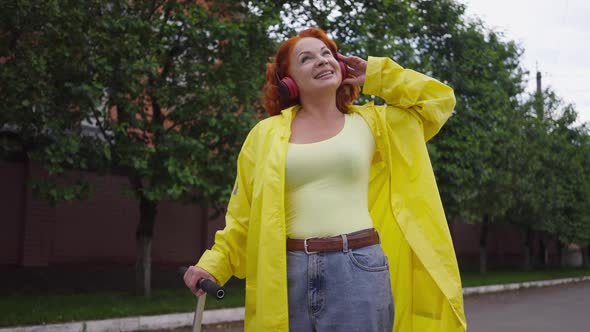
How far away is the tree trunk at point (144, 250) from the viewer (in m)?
10.6

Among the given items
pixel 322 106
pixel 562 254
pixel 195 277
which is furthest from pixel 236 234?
pixel 562 254

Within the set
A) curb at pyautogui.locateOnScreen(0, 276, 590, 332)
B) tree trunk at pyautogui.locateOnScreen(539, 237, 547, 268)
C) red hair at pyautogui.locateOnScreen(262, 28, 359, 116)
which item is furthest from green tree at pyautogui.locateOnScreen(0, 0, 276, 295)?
tree trunk at pyautogui.locateOnScreen(539, 237, 547, 268)

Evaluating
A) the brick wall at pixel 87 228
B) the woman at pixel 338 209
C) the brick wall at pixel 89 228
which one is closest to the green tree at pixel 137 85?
the brick wall at pixel 89 228

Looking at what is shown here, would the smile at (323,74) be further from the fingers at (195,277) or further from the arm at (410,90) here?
the fingers at (195,277)

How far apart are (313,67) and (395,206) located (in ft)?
2.15

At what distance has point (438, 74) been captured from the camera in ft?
50.7

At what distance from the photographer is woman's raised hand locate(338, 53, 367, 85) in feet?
9.07

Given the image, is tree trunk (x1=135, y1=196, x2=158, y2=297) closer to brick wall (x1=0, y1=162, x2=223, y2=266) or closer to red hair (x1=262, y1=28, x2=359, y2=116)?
brick wall (x1=0, y1=162, x2=223, y2=266)

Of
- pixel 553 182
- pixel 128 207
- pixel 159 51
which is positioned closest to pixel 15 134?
pixel 159 51

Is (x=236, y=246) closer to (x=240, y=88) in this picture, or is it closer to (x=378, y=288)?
(x=378, y=288)

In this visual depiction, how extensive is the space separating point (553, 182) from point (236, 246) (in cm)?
2231

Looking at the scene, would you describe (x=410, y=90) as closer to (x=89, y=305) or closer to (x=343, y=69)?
(x=343, y=69)

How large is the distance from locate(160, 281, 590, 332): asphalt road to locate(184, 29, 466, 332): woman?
5.84 metres

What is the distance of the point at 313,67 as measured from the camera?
2.70 m
